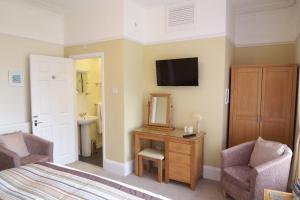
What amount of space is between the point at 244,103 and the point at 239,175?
1.26 meters

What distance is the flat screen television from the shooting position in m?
3.27

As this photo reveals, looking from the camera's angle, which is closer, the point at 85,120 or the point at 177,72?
the point at 177,72

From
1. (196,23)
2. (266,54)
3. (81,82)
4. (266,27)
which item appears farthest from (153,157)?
(266,27)

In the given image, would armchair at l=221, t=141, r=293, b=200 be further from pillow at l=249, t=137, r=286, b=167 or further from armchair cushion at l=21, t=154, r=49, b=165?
armchair cushion at l=21, t=154, r=49, b=165

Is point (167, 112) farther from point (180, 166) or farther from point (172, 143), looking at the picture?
point (180, 166)

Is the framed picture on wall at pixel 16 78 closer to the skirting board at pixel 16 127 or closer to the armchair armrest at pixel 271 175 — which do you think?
the skirting board at pixel 16 127

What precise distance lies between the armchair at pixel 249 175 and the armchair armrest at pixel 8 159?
2.68 m

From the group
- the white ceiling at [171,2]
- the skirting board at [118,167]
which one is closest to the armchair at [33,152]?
the skirting board at [118,167]

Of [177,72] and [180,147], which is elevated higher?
[177,72]

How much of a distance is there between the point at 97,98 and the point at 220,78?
2995mm

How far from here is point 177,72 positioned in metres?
3.41

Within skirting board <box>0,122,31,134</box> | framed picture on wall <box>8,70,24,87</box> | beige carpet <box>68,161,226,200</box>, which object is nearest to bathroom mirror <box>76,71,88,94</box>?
framed picture on wall <box>8,70,24,87</box>

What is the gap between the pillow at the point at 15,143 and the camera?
294 cm

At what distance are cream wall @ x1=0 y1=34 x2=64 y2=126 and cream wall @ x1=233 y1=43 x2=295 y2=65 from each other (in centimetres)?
365
